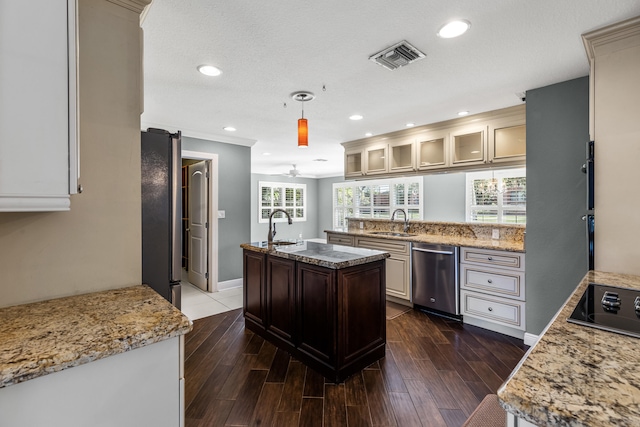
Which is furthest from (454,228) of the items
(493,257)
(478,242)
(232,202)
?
(232,202)

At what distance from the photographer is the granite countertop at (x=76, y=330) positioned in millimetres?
791

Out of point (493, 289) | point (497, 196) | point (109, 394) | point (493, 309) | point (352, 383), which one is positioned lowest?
point (352, 383)

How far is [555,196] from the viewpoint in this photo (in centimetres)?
262

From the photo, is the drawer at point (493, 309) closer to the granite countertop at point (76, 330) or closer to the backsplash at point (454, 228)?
the backsplash at point (454, 228)

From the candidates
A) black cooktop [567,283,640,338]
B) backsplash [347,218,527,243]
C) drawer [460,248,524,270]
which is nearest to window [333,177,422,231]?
backsplash [347,218,527,243]

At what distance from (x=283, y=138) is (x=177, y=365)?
4081 mm

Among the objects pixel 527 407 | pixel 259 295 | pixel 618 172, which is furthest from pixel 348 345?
pixel 618 172

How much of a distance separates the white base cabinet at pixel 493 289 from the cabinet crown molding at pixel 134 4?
3.41 metres

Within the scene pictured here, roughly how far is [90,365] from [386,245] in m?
3.56

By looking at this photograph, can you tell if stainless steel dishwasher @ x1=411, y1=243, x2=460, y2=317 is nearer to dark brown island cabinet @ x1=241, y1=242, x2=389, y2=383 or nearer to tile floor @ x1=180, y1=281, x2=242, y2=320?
dark brown island cabinet @ x1=241, y1=242, x2=389, y2=383

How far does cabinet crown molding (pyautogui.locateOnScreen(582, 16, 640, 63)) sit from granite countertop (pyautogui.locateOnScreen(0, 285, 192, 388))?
2689 mm

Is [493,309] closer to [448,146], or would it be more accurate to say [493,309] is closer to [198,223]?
[448,146]

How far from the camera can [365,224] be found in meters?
5.42

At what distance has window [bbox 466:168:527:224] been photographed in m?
4.89
